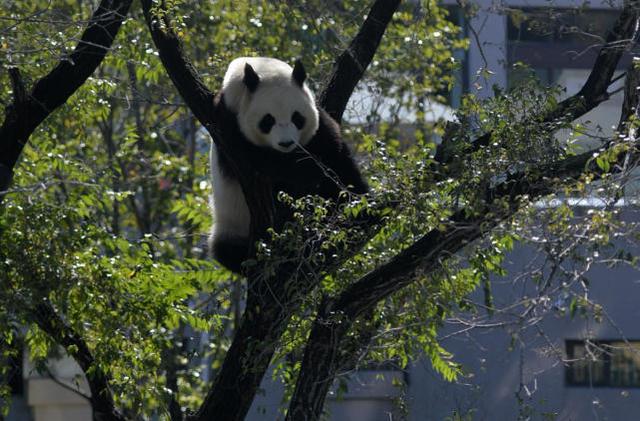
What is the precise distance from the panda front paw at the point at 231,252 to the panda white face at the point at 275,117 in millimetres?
861

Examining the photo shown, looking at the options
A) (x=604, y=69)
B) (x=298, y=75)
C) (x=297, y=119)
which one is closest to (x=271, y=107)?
(x=297, y=119)

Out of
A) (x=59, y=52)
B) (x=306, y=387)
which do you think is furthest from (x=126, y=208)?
(x=306, y=387)

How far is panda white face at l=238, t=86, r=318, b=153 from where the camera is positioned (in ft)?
20.1

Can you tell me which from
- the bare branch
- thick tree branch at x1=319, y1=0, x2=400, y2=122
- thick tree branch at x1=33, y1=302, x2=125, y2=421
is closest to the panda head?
thick tree branch at x1=319, y1=0, x2=400, y2=122

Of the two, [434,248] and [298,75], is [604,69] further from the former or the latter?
[298,75]

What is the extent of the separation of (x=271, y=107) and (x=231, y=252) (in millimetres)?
1078

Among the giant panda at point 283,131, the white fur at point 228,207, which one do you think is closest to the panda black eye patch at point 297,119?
the giant panda at point 283,131

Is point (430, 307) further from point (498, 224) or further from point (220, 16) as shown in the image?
point (220, 16)

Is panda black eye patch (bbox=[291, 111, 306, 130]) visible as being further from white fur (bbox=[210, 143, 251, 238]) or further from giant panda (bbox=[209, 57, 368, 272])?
white fur (bbox=[210, 143, 251, 238])

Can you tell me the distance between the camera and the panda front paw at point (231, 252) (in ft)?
22.3

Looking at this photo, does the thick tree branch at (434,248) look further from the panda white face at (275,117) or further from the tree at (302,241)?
the panda white face at (275,117)

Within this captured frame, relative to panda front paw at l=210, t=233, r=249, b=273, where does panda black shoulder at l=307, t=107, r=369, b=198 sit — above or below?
above

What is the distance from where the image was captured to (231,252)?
22.4 ft

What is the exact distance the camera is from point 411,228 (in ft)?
16.0
